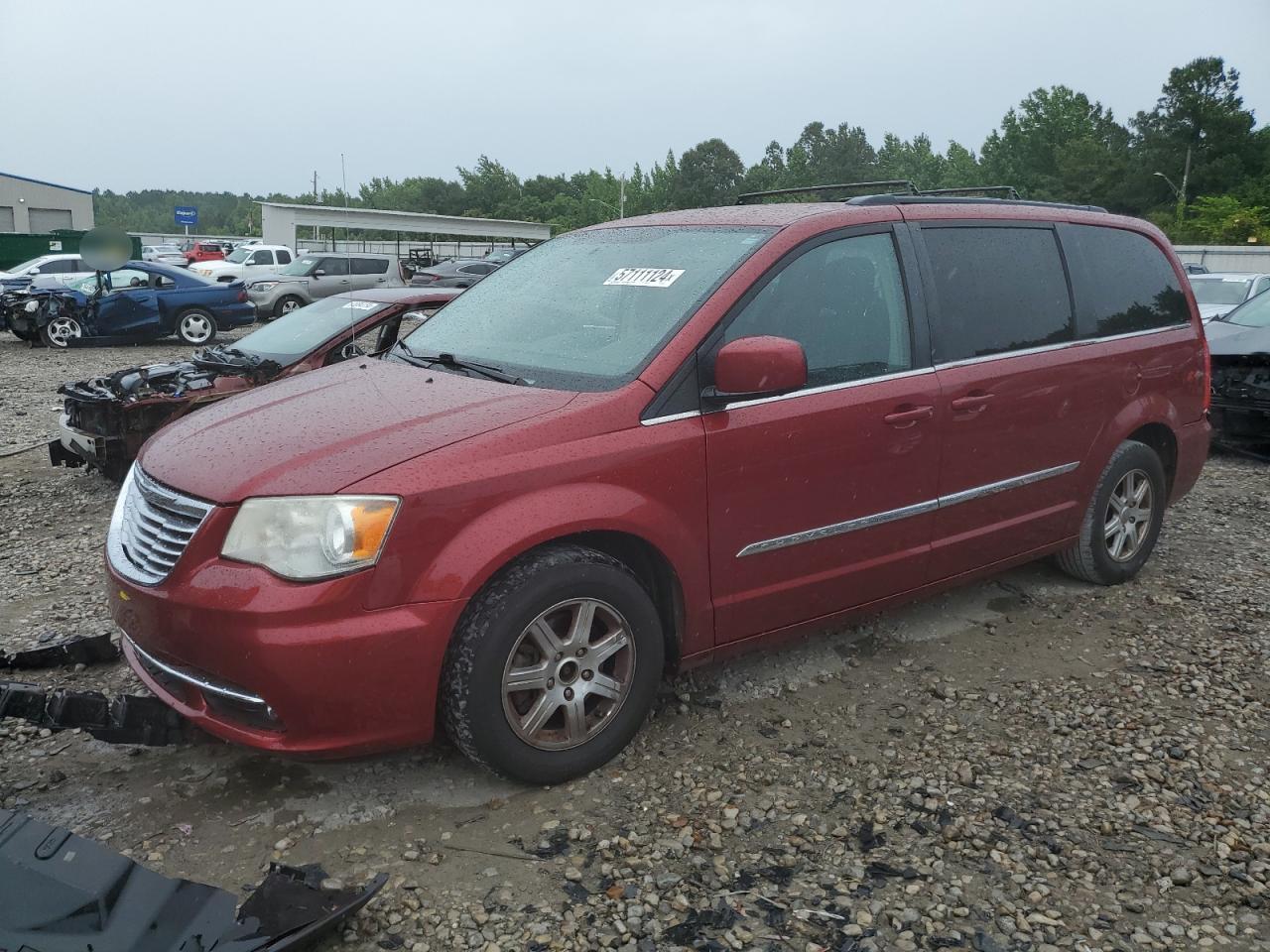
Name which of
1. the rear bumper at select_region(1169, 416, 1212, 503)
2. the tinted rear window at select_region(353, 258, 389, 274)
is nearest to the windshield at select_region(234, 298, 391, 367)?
the rear bumper at select_region(1169, 416, 1212, 503)

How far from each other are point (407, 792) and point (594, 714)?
0.63 meters

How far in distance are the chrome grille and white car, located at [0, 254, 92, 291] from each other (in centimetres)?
2209

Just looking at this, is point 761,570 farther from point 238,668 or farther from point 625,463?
point 238,668

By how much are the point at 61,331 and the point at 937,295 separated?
1601 centimetres

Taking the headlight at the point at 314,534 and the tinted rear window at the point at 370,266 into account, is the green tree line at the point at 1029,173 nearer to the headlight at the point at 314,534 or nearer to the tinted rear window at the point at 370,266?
the tinted rear window at the point at 370,266

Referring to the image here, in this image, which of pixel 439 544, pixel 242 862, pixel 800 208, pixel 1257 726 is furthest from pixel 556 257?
pixel 1257 726

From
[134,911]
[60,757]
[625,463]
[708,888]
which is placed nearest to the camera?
[134,911]

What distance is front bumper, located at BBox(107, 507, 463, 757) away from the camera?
2.75 metres

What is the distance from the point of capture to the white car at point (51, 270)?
894 inches

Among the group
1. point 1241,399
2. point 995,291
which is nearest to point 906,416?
point 995,291

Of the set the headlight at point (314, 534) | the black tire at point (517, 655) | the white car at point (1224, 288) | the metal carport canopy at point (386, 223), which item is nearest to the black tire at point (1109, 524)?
the black tire at point (517, 655)

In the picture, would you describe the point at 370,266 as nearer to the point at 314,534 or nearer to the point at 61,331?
the point at 61,331

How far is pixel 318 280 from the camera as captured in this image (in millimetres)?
22688

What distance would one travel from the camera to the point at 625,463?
3.17 meters
